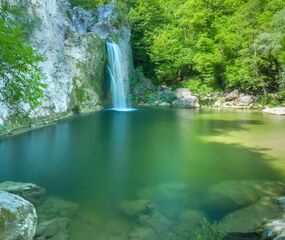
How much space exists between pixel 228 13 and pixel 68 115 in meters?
20.0

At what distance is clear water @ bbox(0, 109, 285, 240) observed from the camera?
7512 mm

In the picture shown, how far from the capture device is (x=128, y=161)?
11.4m

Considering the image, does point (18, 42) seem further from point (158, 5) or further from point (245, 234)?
point (158, 5)

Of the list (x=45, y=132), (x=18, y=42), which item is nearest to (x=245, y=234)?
(x=18, y=42)

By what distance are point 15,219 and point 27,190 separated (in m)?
2.75

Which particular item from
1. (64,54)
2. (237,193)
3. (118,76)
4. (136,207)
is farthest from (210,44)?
(136,207)

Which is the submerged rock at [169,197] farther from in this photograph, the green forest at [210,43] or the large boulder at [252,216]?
the green forest at [210,43]

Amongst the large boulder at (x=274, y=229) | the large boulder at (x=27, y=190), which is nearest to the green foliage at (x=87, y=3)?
the large boulder at (x=27, y=190)

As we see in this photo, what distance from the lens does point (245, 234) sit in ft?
19.9

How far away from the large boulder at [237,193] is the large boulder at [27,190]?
3.87 m

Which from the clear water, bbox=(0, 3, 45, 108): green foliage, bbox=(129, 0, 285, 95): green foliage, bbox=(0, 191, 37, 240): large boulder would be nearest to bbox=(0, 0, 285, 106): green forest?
bbox=(129, 0, 285, 95): green foliage

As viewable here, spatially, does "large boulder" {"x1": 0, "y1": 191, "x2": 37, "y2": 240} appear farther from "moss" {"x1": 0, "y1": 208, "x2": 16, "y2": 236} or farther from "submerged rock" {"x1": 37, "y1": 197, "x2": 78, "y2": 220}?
"submerged rock" {"x1": 37, "y1": 197, "x2": 78, "y2": 220}

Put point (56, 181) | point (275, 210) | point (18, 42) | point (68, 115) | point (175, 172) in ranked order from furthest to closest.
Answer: point (68, 115), point (175, 172), point (56, 181), point (275, 210), point (18, 42)

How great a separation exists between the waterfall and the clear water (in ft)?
28.2
